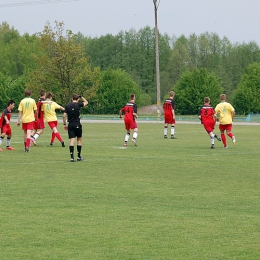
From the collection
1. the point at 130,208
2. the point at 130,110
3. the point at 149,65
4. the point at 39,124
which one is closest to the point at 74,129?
the point at 130,110

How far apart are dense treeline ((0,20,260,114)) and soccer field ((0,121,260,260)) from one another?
222 feet

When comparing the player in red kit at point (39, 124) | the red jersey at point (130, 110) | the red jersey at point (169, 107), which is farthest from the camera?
the red jersey at point (169, 107)

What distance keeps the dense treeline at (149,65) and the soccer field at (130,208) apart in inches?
2660

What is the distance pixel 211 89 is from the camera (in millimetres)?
86750

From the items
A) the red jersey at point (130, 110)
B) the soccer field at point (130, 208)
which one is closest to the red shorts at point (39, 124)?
the red jersey at point (130, 110)

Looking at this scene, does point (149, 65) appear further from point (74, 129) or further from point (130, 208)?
point (130, 208)

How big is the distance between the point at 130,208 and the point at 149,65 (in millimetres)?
107275

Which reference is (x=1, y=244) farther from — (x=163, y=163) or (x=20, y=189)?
(x=163, y=163)

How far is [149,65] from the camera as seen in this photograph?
117688 millimetres

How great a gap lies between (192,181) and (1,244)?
6872 mm

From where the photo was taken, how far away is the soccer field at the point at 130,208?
8.27 m

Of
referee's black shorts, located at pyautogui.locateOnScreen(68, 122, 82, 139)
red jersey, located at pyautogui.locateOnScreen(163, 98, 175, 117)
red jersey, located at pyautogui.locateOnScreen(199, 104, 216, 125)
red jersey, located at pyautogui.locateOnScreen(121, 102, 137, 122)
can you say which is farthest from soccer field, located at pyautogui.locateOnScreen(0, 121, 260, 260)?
red jersey, located at pyautogui.locateOnScreen(163, 98, 175, 117)

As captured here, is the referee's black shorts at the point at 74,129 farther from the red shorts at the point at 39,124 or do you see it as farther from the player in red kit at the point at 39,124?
the red shorts at the point at 39,124

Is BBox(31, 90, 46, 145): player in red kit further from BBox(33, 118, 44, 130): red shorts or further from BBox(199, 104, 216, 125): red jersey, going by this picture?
BBox(199, 104, 216, 125): red jersey
